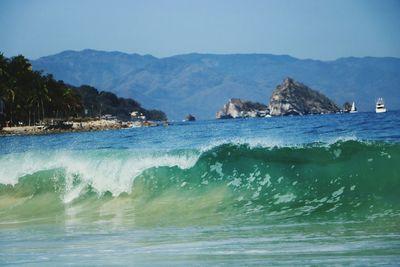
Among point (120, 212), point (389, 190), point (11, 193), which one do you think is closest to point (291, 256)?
point (389, 190)

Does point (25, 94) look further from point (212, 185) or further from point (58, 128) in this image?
point (212, 185)

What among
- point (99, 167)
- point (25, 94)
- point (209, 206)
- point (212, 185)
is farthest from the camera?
point (25, 94)

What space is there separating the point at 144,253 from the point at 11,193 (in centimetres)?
1343

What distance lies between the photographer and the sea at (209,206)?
9930 mm

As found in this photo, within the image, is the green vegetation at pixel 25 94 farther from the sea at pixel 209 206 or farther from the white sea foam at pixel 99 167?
the sea at pixel 209 206

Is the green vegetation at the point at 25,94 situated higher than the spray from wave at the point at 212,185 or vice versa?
the green vegetation at the point at 25,94

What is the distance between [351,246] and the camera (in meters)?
9.63

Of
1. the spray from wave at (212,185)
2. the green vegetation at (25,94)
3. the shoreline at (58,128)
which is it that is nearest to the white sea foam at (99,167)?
the spray from wave at (212,185)

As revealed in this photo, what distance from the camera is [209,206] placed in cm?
1623

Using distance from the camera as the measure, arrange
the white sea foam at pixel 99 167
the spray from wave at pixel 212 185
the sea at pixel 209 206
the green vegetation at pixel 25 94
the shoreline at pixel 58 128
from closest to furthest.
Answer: the sea at pixel 209 206
the spray from wave at pixel 212 185
the white sea foam at pixel 99 167
the shoreline at pixel 58 128
the green vegetation at pixel 25 94

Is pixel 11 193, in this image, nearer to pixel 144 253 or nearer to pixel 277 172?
pixel 277 172

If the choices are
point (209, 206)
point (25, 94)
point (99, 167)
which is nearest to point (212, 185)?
point (209, 206)

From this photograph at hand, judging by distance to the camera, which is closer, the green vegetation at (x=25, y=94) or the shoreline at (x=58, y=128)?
the shoreline at (x=58, y=128)

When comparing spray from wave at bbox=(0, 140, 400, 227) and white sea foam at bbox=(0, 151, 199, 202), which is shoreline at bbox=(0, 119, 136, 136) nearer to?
white sea foam at bbox=(0, 151, 199, 202)
